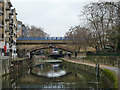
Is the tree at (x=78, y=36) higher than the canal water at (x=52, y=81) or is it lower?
higher

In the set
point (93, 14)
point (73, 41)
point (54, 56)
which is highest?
point (93, 14)

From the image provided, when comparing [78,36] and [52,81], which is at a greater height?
[78,36]

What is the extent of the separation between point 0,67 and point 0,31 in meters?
14.6

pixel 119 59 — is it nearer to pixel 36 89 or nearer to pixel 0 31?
pixel 36 89

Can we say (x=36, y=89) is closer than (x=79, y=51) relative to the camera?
Yes

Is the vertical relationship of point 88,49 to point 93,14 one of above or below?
below

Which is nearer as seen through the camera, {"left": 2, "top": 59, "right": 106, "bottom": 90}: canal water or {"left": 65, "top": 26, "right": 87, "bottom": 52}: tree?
{"left": 2, "top": 59, "right": 106, "bottom": 90}: canal water

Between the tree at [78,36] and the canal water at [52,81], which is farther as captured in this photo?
the tree at [78,36]

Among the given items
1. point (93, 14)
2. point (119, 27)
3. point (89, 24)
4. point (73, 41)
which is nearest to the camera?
point (119, 27)

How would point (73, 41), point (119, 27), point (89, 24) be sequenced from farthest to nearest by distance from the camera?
point (73, 41) < point (89, 24) < point (119, 27)

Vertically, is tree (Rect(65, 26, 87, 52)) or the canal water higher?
tree (Rect(65, 26, 87, 52))

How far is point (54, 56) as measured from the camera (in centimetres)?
10762

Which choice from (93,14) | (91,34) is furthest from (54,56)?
(93,14)

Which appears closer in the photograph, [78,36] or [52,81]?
[52,81]
